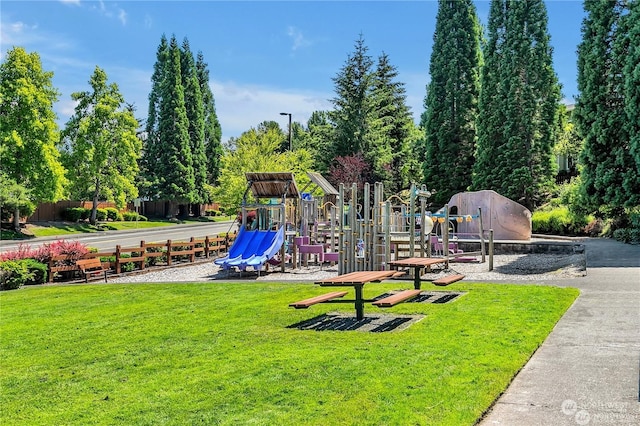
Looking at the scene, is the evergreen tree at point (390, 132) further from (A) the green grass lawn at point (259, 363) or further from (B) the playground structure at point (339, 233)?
(A) the green grass lawn at point (259, 363)

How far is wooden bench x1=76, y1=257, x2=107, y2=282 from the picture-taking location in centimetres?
1859

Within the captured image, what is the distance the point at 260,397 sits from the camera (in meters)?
5.80

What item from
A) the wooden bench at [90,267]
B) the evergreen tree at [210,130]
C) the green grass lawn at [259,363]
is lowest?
the green grass lawn at [259,363]

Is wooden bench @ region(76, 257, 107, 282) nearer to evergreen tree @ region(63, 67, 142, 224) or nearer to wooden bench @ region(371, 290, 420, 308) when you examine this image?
wooden bench @ region(371, 290, 420, 308)

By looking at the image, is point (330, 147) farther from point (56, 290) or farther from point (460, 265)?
point (56, 290)

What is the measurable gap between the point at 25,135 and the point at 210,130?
3606 cm

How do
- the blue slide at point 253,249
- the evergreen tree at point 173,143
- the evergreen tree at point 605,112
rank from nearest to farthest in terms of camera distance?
the blue slide at point 253,249 < the evergreen tree at point 605,112 < the evergreen tree at point 173,143

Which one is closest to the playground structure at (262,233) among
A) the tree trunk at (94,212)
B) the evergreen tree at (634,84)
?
the evergreen tree at (634,84)

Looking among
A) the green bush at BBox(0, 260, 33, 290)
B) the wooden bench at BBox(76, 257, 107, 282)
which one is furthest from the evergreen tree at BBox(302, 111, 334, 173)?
Answer: the green bush at BBox(0, 260, 33, 290)

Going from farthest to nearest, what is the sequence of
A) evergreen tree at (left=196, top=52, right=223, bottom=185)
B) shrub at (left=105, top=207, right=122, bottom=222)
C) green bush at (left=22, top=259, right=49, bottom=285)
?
evergreen tree at (left=196, top=52, right=223, bottom=185)
shrub at (left=105, top=207, right=122, bottom=222)
green bush at (left=22, top=259, right=49, bottom=285)

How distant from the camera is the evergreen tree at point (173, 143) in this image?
6266 centimetres

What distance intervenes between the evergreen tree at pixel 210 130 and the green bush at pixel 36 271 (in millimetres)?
54787

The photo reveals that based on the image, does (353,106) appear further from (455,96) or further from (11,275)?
(11,275)

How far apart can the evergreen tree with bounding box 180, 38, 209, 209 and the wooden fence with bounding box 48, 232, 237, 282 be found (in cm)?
4022
